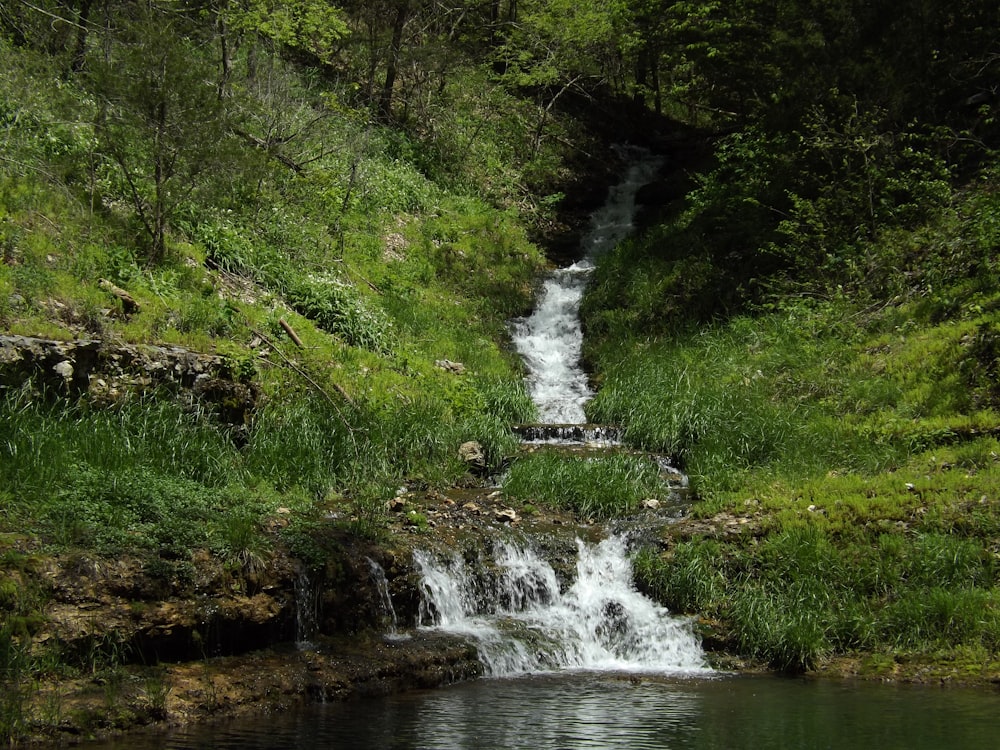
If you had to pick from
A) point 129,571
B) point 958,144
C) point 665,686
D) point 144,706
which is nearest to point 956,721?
point 665,686

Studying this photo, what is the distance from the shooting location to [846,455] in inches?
419

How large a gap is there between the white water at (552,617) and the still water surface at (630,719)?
51 centimetres

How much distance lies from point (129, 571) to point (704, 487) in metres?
6.67

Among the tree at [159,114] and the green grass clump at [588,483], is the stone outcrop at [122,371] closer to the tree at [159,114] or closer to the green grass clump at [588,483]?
the tree at [159,114]

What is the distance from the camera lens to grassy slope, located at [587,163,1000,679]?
26.7ft

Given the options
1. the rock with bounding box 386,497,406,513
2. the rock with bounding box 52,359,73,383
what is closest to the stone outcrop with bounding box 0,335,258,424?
the rock with bounding box 52,359,73,383

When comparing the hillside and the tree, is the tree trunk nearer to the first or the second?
the hillside

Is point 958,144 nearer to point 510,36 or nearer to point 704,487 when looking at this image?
point 704,487

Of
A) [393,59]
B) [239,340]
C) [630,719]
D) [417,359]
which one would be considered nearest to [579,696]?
[630,719]

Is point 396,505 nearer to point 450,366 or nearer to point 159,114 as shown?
point 450,366

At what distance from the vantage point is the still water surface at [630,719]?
5.52m

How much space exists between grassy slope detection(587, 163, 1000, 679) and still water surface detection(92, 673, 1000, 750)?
0.80 m

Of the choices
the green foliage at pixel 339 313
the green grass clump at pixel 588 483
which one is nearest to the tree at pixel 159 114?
the green foliage at pixel 339 313

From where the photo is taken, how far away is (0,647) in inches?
227
